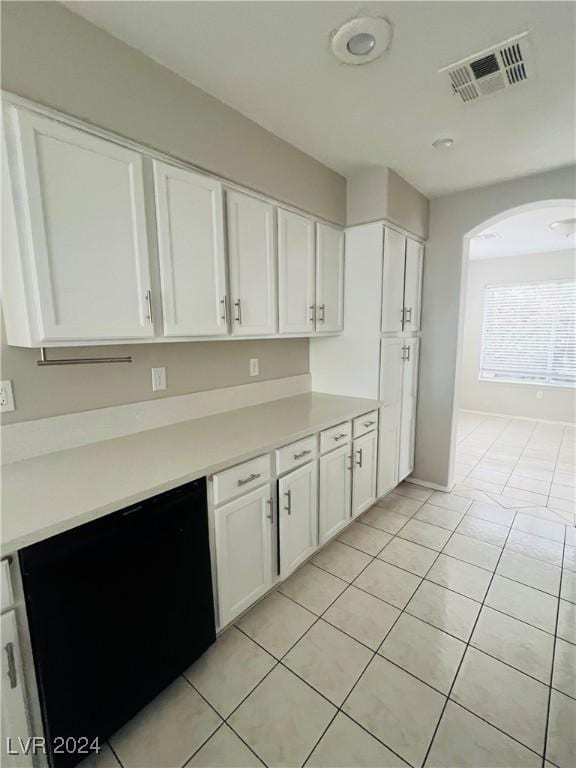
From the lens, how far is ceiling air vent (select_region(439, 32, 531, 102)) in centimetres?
142

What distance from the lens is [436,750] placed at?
1268 mm

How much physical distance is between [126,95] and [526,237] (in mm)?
4833

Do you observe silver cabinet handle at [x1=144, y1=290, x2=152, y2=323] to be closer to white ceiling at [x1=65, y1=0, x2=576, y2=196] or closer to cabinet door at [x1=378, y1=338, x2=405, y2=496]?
white ceiling at [x1=65, y1=0, x2=576, y2=196]

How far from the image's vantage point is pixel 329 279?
2.59m

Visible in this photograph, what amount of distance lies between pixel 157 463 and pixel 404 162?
2456 millimetres

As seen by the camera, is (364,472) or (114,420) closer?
(114,420)

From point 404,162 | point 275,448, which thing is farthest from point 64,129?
point 404,162

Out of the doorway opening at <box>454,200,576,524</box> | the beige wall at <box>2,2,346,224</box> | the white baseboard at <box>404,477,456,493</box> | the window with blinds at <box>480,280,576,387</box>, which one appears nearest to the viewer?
the beige wall at <box>2,2,346,224</box>

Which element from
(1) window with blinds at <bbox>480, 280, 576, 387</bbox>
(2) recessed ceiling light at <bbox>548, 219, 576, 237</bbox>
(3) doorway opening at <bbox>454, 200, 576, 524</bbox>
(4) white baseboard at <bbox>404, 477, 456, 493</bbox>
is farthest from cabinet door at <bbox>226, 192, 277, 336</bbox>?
(1) window with blinds at <bbox>480, 280, 576, 387</bbox>

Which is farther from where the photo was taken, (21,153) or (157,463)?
(157,463)

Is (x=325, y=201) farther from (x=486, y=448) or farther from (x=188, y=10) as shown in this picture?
(x=486, y=448)

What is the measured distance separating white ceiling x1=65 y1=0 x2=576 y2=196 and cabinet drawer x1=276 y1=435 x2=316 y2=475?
174cm

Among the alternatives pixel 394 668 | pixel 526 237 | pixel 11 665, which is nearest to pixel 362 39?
pixel 11 665

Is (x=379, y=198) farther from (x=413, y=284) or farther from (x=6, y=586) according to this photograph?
(x=6, y=586)
